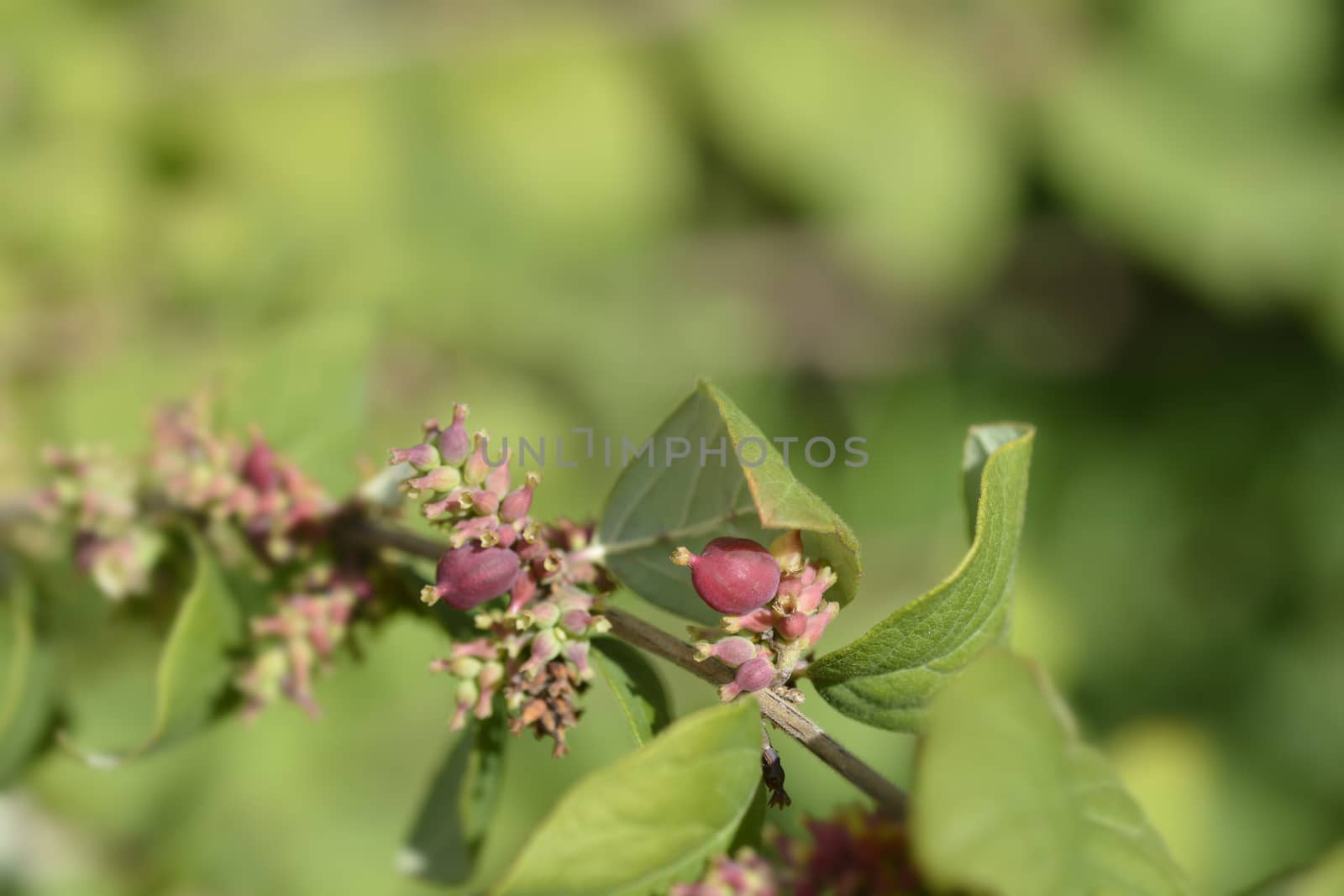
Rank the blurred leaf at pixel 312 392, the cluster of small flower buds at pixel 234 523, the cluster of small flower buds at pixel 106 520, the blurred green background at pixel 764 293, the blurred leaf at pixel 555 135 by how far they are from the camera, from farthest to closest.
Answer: the blurred leaf at pixel 555 135
the blurred green background at pixel 764 293
the blurred leaf at pixel 312 392
the cluster of small flower buds at pixel 106 520
the cluster of small flower buds at pixel 234 523

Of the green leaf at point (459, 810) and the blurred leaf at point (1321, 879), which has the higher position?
the blurred leaf at point (1321, 879)

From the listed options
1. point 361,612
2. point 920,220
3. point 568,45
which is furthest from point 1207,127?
point 361,612

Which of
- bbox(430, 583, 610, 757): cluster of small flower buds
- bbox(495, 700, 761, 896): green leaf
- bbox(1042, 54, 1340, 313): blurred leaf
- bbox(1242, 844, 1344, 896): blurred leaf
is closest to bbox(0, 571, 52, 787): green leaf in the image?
bbox(430, 583, 610, 757): cluster of small flower buds

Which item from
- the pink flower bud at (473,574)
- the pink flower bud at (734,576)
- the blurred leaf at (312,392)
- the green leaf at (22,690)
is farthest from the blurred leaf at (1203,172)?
the green leaf at (22,690)

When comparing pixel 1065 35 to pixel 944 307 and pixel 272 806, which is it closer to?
pixel 944 307

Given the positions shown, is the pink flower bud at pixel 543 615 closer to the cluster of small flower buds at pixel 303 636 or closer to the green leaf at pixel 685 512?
the green leaf at pixel 685 512

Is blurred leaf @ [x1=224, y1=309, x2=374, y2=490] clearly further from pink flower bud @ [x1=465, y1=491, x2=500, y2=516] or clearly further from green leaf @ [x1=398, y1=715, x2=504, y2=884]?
pink flower bud @ [x1=465, y1=491, x2=500, y2=516]
